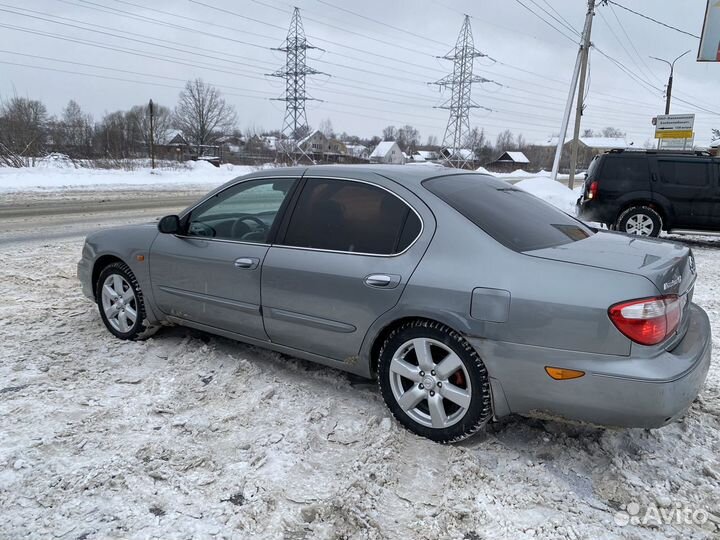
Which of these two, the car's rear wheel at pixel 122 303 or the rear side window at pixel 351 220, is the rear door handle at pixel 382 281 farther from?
the car's rear wheel at pixel 122 303

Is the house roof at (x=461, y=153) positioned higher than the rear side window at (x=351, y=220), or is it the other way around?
the house roof at (x=461, y=153)

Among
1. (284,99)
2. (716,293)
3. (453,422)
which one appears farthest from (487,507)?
(284,99)

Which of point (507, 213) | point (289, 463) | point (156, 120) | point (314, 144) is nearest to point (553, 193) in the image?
point (507, 213)

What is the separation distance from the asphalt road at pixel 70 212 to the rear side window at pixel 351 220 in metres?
→ 7.61

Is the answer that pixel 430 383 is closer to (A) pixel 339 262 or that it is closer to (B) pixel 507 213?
(A) pixel 339 262

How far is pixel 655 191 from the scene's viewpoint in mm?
9852

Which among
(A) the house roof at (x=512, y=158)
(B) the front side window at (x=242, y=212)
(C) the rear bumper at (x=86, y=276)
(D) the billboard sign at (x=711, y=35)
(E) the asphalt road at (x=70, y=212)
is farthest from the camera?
(A) the house roof at (x=512, y=158)

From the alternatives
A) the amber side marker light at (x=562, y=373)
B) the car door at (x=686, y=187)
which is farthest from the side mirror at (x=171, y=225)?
the car door at (x=686, y=187)

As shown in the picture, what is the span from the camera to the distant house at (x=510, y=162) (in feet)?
309

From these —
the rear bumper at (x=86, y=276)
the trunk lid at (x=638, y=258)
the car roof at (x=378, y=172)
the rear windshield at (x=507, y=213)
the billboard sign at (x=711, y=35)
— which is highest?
the billboard sign at (x=711, y=35)

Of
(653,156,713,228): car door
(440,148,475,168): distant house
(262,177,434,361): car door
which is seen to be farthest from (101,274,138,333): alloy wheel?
(440,148,475,168): distant house

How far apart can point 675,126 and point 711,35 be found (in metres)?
5.39

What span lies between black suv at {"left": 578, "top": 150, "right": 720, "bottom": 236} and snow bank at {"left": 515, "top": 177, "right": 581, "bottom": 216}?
555cm

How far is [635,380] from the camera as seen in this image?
2424mm
